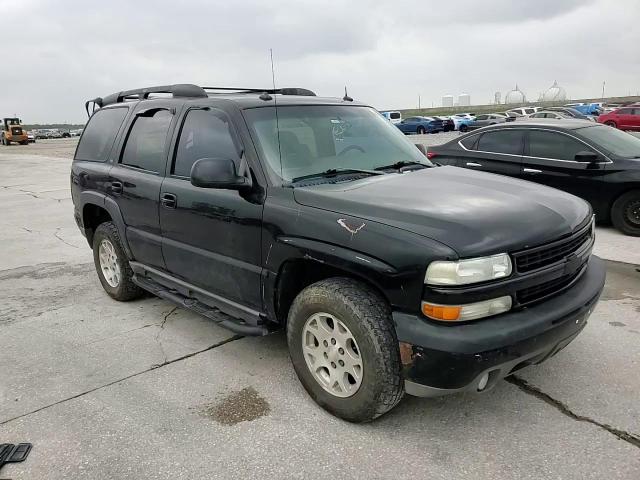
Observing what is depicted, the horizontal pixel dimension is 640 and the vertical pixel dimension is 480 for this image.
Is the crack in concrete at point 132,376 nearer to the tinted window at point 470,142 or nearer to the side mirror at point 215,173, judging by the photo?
the side mirror at point 215,173

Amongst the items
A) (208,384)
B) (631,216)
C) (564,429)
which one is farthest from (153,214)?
(631,216)

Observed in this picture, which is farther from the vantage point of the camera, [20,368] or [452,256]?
[20,368]

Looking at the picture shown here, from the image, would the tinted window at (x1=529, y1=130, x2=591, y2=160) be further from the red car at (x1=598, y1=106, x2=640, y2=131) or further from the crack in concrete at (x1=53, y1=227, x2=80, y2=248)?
the red car at (x1=598, y1=106, x2=640, y2=131)

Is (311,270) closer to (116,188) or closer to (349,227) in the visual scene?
(349,227)

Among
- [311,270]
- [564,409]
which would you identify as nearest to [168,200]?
[311,270]

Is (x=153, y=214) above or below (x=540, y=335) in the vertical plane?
above

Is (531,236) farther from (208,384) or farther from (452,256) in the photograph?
(208,384)

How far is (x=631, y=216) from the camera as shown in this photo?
22.4 feet

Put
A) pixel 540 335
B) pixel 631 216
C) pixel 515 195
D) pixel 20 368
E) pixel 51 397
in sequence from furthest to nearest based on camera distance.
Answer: pixel 631 216
pixel 20 368
pixel 51 397
pixel 515 195
pixel 540 335

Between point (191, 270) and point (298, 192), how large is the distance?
124 cm

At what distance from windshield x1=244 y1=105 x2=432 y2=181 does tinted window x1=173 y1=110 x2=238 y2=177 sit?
0.21 metres

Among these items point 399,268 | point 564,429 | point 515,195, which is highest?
point 515,195

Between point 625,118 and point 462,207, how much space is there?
92.4ft

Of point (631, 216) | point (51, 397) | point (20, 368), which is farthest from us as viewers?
point (631, 216)
